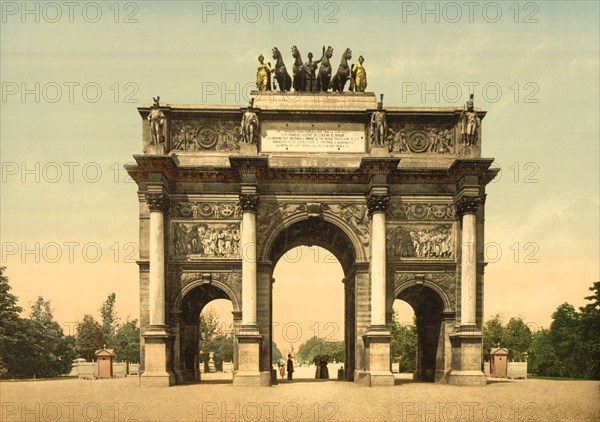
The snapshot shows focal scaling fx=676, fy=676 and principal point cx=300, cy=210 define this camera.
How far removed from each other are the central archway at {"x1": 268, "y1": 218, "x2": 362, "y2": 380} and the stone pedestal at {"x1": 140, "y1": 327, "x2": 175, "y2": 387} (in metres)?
4.03

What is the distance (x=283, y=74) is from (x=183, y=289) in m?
9.61

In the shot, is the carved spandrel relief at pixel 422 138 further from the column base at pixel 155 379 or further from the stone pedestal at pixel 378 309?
the column base at pixel 155 379

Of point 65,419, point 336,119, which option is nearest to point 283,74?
point 336,119

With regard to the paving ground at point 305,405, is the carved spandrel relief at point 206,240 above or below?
above

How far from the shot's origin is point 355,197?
26766mm

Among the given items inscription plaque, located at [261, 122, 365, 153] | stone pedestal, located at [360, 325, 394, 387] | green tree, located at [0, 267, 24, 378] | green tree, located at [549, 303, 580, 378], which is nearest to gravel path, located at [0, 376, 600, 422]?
stone pedestal, located at [360, 325, 394, 387]

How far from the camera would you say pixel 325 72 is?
27828mm

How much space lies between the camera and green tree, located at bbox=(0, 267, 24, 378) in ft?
128

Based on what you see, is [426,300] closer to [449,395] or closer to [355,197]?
[355,197]

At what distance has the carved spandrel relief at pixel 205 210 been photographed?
26672 millimetres

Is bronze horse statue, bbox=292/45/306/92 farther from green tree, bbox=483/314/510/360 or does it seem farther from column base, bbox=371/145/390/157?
green tree, bbox=483/314/510/360

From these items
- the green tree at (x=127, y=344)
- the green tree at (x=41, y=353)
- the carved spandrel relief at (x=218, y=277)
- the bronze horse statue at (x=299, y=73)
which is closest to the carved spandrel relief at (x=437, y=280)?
the carved spandrel relief at (x=218, y=277)

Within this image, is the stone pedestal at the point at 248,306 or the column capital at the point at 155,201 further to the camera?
the column capital at the point at 155,201

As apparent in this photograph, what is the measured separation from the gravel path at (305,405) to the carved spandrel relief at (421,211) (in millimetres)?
7592
